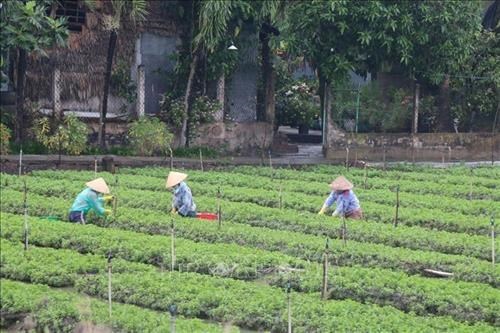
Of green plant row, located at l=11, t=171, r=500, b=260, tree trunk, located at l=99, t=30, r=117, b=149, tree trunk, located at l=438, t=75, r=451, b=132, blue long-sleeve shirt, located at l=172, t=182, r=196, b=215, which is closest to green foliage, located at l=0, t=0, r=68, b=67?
tree trunk, located at l=99, t=30, r=117, b=149

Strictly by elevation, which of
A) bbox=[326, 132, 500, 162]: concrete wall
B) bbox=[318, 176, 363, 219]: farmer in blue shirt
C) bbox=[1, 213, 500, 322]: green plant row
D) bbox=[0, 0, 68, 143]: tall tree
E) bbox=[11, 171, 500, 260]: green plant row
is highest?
bbox=[0, 0, 68, 143]: tall tree

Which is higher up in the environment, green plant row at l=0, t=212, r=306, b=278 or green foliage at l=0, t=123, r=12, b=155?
green foliage at l=0, t=123, r=12, b=155

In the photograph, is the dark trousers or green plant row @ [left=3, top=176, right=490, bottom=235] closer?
the dark trousers

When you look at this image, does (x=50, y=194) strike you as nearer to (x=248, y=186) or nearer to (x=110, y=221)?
(x=110, y=221)

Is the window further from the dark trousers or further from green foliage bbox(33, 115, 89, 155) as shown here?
the dark trousers

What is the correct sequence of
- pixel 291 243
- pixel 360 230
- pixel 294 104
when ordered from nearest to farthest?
pixel 291 243 → pixel 360 230 → pixel 294 104

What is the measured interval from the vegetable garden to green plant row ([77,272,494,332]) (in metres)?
0.02

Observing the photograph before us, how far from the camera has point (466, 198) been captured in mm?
22688

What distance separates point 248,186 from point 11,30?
7442 millimetres

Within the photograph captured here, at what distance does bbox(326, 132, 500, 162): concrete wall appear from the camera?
3052 cm

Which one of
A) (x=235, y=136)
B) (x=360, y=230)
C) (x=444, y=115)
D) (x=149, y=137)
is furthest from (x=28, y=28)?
(x=444, y=115)

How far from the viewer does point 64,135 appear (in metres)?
26.7

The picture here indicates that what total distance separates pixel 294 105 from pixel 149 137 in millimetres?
8779

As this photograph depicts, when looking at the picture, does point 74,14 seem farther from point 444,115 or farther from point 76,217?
A: point 76,217
